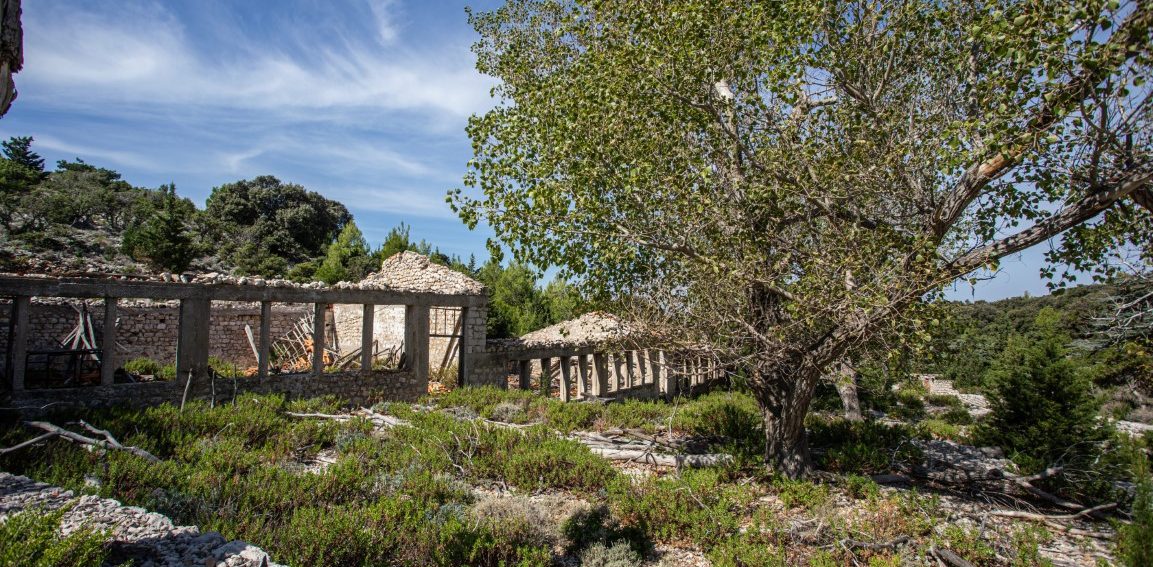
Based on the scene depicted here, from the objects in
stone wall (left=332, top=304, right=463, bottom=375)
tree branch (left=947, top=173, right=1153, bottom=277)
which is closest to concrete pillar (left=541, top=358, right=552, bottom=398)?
stone wall (left=332, top=304, right=463, bottom=375)

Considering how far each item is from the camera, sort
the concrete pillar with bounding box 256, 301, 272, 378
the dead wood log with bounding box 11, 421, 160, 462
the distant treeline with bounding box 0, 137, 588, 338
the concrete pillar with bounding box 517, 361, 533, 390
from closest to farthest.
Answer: the dead wood log with bounding box 11, 421, 160, 462 < the concrete pillar with bounding box 256, 301, 272, 378 < the concrete pillar with bounding box 517, 361, 533, 390 < the distant treeline with bounding box 0, 137, 588, 338

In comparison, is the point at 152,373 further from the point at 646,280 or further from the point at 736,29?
the point at 736,29

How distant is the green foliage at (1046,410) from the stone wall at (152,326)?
21.3m

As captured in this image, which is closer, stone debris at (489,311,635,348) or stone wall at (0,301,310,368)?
stone debris at (489,311,635,348)

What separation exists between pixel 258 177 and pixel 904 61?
58.5m

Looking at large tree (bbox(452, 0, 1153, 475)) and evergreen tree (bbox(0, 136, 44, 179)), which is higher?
evergreen tree (bbox(0, 136, 44, 179))

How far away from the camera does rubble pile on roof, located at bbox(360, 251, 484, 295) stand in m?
16.4

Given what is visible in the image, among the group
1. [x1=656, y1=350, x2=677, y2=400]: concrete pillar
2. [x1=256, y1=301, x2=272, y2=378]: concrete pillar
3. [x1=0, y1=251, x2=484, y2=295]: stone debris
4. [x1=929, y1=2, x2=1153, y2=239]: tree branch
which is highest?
[x1=929, y1=2, x2=1153, y2=239]: tree branch

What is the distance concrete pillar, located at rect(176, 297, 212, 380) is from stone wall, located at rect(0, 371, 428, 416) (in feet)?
0.88

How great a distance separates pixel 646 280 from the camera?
9273 mm

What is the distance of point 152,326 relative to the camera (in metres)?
18.7

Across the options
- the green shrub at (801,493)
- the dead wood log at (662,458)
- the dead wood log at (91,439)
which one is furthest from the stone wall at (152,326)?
the green shrub at (801,493)

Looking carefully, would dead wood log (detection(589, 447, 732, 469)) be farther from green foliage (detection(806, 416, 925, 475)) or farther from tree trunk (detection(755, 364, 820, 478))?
green foliage (detection(806, 416, 925, 475))

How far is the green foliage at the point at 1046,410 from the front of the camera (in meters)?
8.77
